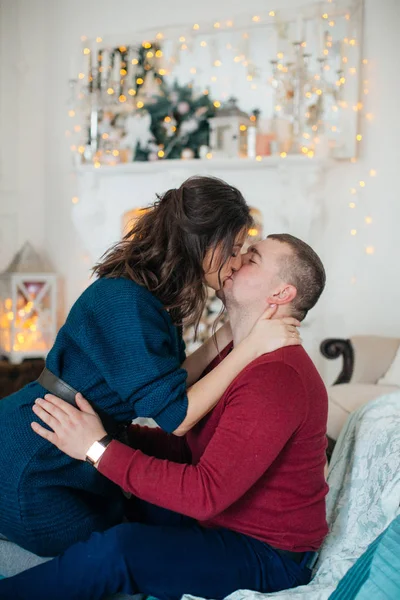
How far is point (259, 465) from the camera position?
4.59 ft

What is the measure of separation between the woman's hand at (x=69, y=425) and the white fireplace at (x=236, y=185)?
308 cm

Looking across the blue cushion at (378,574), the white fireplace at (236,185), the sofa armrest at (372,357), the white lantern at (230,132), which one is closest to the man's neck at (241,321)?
the blue cushion at (378,574)

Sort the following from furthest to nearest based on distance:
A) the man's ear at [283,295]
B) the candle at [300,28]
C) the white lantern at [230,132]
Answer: the white lantern at [230,132]
the candle at [300,28]
the man's ear at [283,295]

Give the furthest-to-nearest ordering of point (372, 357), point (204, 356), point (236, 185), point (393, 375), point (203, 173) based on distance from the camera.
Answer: point (203, 173) < point (236, 185) < point (372, 357) < point (393, 375) < point (204, 356)

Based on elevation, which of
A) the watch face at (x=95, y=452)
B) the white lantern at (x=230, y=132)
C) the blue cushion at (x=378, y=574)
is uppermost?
the white lantern at (x=230, y=132)

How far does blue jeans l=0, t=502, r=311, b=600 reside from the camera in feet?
4.61

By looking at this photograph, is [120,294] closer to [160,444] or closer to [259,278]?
[259,278]

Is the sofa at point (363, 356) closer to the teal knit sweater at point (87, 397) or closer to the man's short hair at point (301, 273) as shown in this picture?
the man's short hair at point (301, 273)

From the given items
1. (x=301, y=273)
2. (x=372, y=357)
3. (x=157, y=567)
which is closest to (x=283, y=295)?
(x=301, y=273)

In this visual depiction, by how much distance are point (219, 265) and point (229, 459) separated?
0.45 meters

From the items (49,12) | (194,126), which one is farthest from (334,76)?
(49,12)

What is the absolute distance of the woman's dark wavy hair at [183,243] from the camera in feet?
5.11

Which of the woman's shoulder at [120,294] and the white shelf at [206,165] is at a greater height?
the white shelf at [206,165]

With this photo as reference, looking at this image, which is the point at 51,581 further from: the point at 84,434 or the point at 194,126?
the point at 194,126
